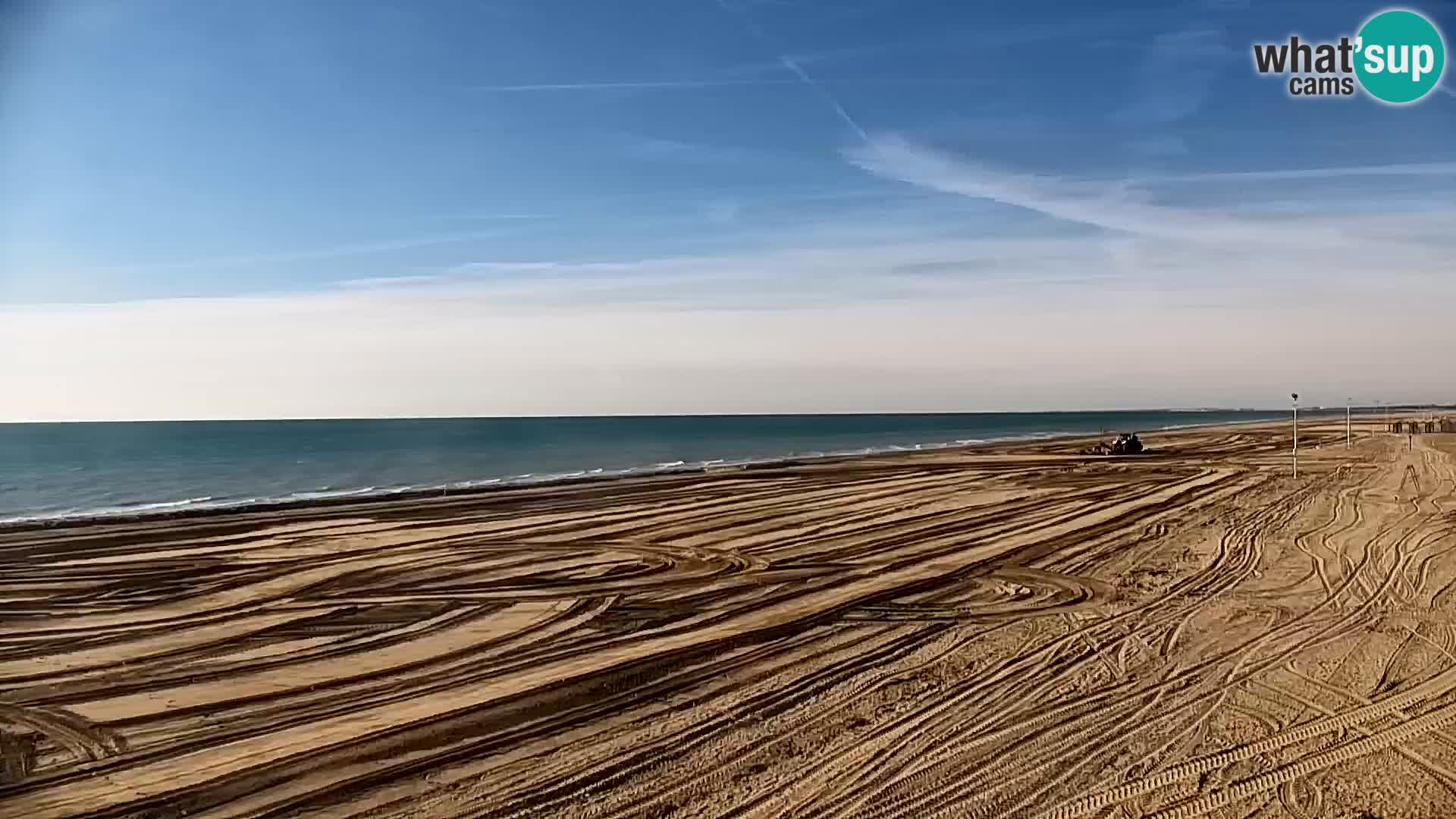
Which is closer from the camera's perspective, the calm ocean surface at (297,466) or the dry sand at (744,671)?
the dry sand at (744,671)

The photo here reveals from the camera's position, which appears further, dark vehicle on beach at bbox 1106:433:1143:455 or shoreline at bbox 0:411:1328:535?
dark vehicle on beach at bbox 1106:433:1143:455

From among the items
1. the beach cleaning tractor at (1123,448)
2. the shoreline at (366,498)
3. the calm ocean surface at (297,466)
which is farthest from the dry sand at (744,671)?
the beach cleaning tractor at (1123,448)

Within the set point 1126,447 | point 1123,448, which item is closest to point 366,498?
point 1123,448

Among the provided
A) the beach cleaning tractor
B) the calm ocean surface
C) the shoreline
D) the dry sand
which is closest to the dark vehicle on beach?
the beach cleaning tractor

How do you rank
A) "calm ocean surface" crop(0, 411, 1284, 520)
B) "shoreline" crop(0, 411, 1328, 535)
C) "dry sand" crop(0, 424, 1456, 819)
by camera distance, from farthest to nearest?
"calm ocean surface" crop(0, 411, 1284, 520) < "shoreline" crop(0, 411, 1328, 535) < "dry sand" crop(0, 424, 1456, 819)

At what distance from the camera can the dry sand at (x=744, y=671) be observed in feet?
21.1

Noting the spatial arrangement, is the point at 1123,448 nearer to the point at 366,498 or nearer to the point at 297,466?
the point at 366,498

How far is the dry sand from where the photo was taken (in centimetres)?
644

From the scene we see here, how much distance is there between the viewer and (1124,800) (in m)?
6.16

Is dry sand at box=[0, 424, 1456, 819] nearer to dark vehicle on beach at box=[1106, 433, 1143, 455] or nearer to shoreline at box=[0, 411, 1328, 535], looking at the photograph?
shoreline at box=[0, 411, 1328, 535]

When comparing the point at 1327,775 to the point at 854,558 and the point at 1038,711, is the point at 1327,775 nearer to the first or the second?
the point at 1038,711

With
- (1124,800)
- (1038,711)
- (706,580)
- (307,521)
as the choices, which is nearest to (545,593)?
(706,580)

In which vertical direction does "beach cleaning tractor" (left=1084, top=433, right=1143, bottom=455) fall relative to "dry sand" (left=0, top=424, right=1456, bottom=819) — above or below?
above

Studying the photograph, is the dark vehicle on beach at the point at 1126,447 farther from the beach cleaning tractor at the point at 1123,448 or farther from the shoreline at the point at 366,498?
the shoreline at the point at 366,498
